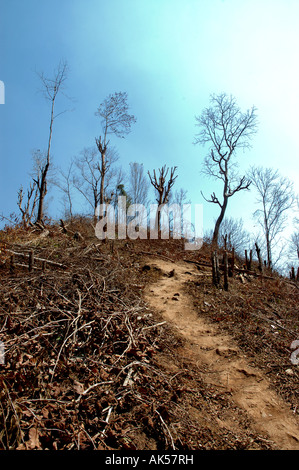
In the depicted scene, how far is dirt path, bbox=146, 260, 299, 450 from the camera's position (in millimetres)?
3213

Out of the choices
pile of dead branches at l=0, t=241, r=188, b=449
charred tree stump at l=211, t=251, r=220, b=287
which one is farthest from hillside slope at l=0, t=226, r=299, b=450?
charred tree stump at l=211, t=251, r=220, b=287

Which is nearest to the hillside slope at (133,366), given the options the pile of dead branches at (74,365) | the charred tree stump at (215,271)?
the pile of dead branches at (74,365)

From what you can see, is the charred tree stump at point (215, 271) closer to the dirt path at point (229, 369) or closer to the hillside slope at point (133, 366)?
the hillside slope at point (133, 366)

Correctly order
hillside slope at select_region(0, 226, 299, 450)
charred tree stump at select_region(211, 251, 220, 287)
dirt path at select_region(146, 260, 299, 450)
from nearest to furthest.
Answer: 1. hillside slope at select_region(0, 226, 299, 450)
2. dirt path at select_region(146, 260, 299, 450)
3. charred tree stump at select_region(211, 251, 220, 287)

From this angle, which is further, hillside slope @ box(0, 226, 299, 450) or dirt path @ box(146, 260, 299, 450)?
dirt path @ box(146, 260, 299, 450)

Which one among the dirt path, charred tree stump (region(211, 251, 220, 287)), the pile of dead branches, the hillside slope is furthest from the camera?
charred tree stump (region(211, 251, 220, 287))

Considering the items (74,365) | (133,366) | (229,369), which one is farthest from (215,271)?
(74,365)

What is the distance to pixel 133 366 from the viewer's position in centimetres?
362

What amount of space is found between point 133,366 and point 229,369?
1649 mm

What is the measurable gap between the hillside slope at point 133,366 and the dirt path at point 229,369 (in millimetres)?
16

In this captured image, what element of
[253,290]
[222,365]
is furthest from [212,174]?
[222,365]

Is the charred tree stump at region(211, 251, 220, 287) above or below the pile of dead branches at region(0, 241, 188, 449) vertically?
above

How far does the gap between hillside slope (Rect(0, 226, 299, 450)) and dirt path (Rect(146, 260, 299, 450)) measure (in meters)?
0.02

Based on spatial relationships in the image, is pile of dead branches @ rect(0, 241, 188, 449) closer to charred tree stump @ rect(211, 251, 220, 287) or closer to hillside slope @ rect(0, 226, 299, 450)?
hillside slope @ rect(0, 226, 299, 450)
